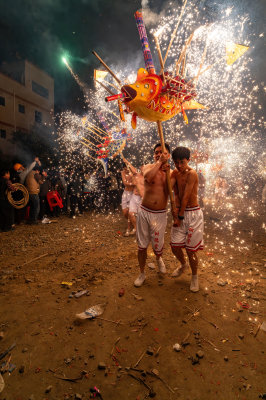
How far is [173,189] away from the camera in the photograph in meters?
3.51

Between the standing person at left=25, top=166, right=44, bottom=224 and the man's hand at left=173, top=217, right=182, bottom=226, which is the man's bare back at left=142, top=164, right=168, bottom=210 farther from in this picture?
the standing person at left=25, top=166, right=44, bottom=224

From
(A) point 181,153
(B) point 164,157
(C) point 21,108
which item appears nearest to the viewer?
(B) point 164,157

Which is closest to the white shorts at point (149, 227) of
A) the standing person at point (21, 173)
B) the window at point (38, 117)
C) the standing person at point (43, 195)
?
the standing person at point (21, 173)

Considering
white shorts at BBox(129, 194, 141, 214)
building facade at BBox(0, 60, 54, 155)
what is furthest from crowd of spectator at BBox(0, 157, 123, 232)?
building facade at BBox(0, 60, 54, 155)

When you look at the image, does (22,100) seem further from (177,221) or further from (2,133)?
(177,221)

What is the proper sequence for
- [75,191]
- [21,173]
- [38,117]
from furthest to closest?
[38,117]
[75,191]
[21,173]

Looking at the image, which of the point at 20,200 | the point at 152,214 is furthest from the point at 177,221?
the point at 20,200

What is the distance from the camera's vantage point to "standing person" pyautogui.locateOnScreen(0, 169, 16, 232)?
668cm

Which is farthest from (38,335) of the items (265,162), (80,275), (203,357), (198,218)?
(265,162)

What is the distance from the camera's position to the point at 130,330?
2512 millimetres

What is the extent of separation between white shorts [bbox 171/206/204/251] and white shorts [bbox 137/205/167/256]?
9.7 inches

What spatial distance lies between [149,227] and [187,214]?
0.67 meters

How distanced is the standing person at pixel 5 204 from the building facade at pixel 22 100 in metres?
13.2

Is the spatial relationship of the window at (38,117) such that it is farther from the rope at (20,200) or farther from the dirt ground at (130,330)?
the dirt ground at (130,330)
